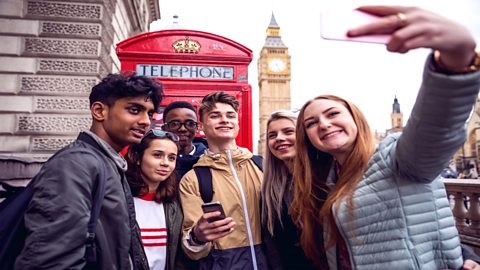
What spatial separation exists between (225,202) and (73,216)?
3.18 feet

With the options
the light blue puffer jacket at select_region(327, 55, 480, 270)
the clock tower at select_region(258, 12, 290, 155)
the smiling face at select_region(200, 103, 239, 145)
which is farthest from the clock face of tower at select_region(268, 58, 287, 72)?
the light blue puffer jacket at select_region(327, 55, 480, 270)

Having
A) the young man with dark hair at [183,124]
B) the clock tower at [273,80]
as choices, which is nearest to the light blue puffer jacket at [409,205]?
the young man with dark hair at [183,124]

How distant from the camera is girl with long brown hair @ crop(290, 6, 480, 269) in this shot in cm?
83

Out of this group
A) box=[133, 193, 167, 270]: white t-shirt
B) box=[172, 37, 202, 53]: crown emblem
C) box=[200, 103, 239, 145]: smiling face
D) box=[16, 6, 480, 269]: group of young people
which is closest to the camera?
box=[16, 6, 480, 269]: group of young people

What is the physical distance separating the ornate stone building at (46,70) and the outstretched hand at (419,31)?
441 centimetres

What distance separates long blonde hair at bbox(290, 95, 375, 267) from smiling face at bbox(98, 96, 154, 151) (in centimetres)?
85

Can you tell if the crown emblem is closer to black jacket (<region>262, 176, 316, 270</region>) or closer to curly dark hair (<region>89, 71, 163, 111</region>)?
curly dark hair (<region>89, 71, 163, 111</region>)

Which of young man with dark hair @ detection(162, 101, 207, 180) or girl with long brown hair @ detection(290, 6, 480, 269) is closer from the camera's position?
girl with long brown hair @ detection(290, 6, 480, 269)

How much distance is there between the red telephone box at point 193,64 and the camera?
3.26 m

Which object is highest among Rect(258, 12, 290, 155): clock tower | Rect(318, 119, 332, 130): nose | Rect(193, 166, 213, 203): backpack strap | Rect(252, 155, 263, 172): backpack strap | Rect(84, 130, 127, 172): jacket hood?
Rect(258, 12, 290, 155): clock tower

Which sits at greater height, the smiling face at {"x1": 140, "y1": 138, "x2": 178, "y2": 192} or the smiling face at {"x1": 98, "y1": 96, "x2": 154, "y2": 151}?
the smiling face at {"x1": 98, "y1": 96, "x2": 154, "y2": 151}

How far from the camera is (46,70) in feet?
14.5

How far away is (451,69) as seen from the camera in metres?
0.87

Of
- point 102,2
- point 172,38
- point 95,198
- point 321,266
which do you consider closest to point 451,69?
point 321,266
